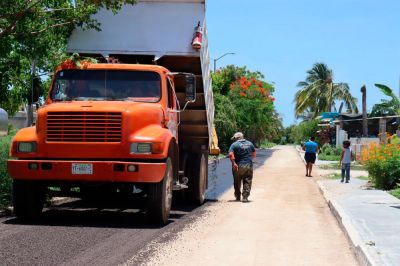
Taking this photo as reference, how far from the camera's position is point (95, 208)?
13188mm

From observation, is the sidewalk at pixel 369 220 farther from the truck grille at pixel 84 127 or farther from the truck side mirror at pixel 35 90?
the truck side mirror at pixel 35 90

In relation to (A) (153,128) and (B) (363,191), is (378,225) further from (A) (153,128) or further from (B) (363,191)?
(B) (363,191)

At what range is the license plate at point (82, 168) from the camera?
10289 millimetres

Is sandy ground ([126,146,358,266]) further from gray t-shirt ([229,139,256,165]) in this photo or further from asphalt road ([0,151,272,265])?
gray t-shirt ([229,139,256,165])

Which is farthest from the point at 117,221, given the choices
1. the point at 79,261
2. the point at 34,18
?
the point at 34,18

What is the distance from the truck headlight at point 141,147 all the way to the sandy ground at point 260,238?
4.65ft

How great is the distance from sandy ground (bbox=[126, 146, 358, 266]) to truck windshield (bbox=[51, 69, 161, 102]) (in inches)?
98.0

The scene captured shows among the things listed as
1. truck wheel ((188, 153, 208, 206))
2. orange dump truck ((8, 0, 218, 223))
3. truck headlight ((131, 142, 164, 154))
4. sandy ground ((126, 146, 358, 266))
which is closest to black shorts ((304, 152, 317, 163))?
sandy ground ((126, 146, 358, 266))

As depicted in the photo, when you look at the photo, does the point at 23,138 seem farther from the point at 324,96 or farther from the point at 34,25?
the point at 324,96

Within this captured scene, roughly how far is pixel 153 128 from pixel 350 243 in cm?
363

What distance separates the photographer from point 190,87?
1205 centimetres

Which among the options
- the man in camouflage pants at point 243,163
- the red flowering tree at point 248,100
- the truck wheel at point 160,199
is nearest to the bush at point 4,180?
the truck wheel at point 160,199

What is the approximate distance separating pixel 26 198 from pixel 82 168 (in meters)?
1.18

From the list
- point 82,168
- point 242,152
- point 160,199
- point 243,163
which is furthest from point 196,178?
point 82,168
